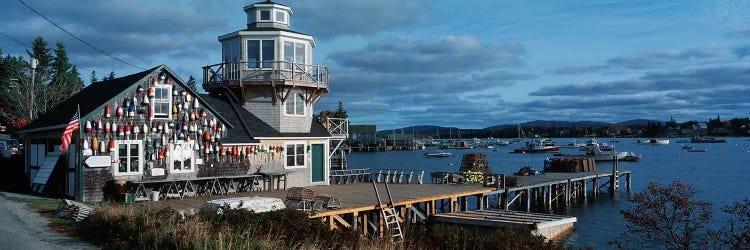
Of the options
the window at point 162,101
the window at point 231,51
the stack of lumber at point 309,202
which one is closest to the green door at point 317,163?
the window at point 231,51

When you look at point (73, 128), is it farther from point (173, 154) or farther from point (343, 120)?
point (343, 120)

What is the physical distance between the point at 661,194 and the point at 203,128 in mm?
17055

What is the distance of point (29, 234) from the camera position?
14.2 m

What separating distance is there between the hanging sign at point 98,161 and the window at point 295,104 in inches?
363

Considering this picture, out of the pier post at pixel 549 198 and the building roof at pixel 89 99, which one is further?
the pier post at pixel 549 198

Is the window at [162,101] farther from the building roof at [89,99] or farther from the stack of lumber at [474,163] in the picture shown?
the stack of lumber at [474,163]

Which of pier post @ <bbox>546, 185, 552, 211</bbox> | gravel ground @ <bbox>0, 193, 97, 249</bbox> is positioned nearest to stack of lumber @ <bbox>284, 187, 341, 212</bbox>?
gravel ground @ <bbox>0, 193, 97, 249</bbox>

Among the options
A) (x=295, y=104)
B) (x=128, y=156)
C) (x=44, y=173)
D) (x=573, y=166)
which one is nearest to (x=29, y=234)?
(x=128, y=156)

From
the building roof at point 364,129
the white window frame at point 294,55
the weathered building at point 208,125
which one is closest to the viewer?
the weathered building at point 208,125

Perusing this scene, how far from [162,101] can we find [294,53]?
724 centimetres

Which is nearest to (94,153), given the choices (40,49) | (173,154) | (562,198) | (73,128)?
(73,128)

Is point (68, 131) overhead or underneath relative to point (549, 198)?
overhead

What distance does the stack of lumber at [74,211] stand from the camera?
16.2 meters

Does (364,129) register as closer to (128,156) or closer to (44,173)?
(44,173)
